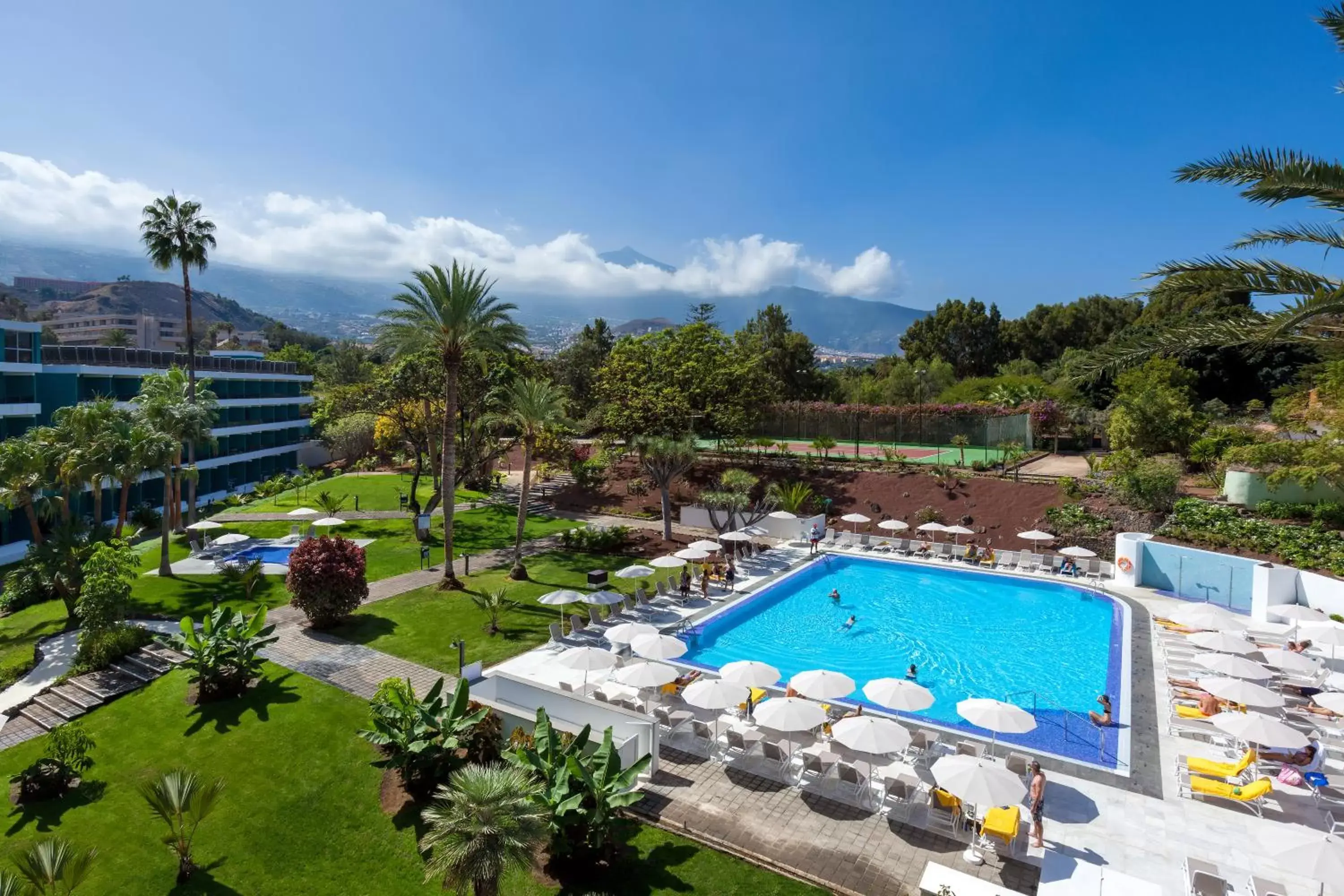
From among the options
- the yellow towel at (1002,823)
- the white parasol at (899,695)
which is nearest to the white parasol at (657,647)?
the white parasol at (899,695)

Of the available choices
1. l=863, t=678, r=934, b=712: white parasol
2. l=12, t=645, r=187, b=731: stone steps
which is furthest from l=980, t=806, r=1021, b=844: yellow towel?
l=12, t=645, r=187, b=731: stone steps

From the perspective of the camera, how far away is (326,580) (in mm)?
19672

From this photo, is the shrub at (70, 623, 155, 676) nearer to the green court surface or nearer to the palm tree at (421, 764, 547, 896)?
the palm tree at (421, 764, 547, 896)

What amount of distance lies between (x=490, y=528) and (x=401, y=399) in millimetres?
8403

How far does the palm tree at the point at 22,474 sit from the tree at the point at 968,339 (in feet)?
250

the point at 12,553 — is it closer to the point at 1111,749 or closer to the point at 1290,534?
the point at 1111,749

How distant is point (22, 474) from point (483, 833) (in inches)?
883

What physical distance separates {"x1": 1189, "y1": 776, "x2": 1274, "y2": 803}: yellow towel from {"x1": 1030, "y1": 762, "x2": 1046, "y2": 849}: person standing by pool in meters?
2.99

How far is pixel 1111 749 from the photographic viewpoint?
14062 millimetres

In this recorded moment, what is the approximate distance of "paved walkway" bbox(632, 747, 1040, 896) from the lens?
406 inches

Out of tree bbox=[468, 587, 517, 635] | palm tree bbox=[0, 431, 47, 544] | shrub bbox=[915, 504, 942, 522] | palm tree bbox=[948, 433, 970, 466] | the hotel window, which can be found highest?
the hotel window

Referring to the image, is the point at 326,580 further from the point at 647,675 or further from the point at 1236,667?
the point at 1236,667

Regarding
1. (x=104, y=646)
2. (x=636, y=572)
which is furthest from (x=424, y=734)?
(x=104, y=646)

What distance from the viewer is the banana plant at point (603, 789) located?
10594 millimetres
